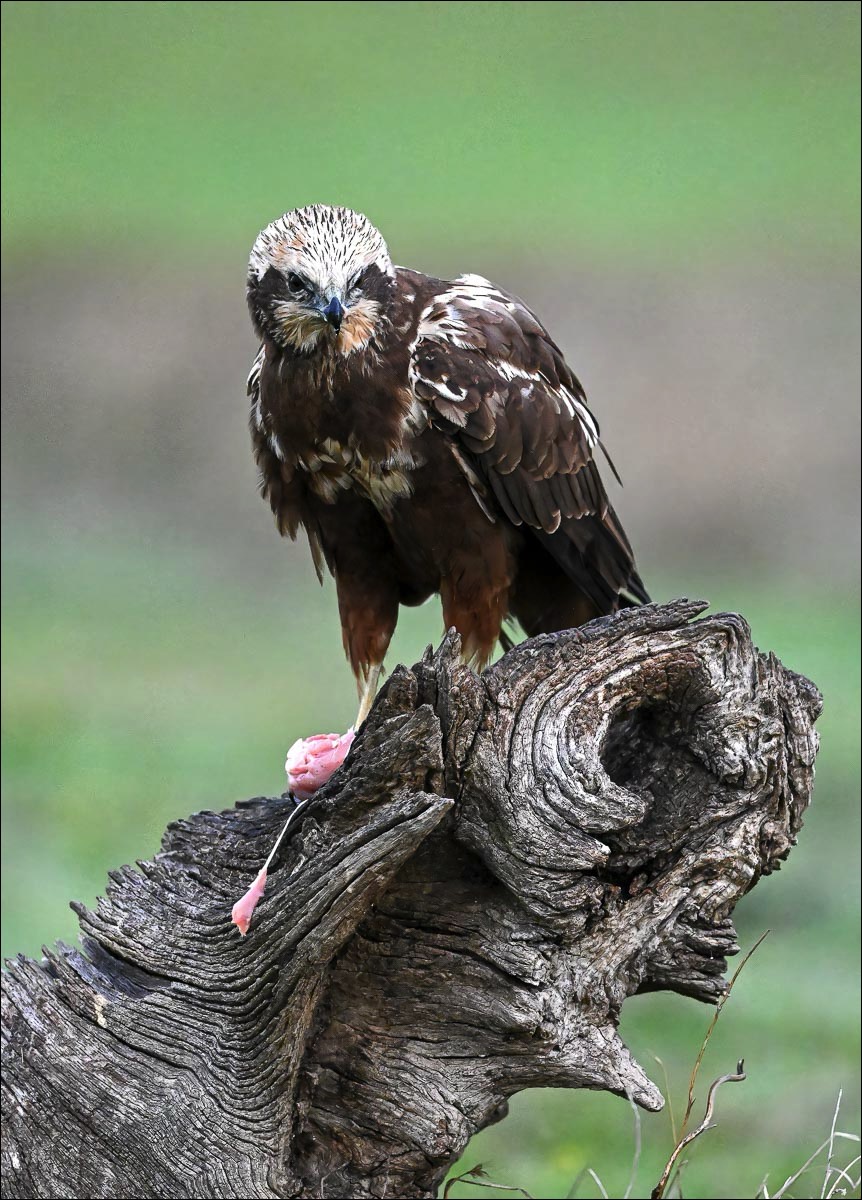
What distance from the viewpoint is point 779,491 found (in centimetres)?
1402

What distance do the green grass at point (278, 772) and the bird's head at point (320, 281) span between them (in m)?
2.08

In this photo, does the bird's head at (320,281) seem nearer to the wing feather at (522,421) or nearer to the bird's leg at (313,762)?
the wing feather at (522,421)

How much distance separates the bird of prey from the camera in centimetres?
421

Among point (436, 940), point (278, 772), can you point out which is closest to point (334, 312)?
point (436, 940)

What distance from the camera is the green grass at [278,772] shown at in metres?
6.15

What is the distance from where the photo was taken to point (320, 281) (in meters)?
4.04

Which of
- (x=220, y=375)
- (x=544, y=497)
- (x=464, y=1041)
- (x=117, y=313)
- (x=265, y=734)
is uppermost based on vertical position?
(x=117, y=313)

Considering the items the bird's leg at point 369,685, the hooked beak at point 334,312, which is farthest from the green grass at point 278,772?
the hooked beak at point 334,312

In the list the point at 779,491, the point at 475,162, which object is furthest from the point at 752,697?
the point at 475,162

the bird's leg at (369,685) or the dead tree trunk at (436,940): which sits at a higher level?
the bird's leg at (369,685)

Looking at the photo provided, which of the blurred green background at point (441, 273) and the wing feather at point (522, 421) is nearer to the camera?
the wing feather at point (522, 421)

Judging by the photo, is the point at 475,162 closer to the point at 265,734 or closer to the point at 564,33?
the point at 564,33

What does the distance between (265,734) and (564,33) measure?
1812 cm

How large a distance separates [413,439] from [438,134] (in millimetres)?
19362
